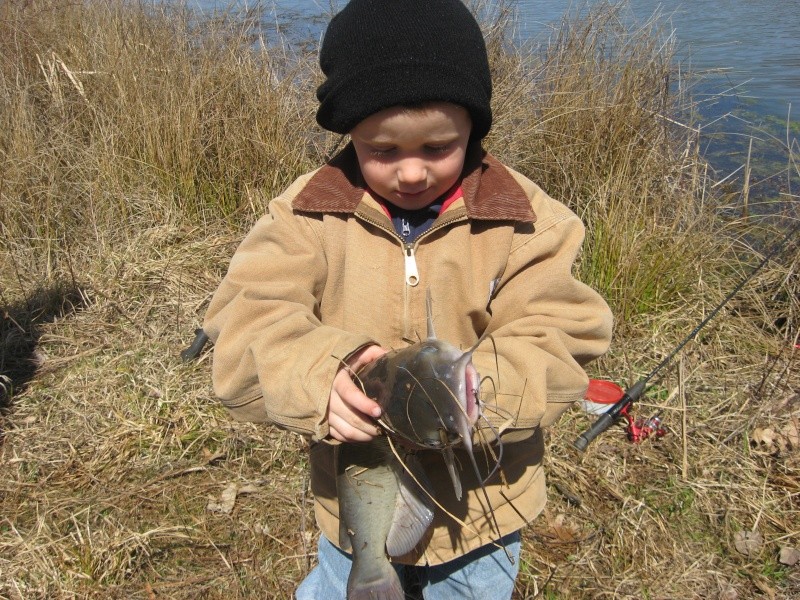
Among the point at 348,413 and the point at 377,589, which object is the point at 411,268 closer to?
the point at 348,413

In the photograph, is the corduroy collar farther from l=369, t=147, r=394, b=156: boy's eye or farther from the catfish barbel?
the catfish barbel

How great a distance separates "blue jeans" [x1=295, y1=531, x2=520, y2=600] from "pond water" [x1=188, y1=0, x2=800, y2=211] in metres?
4.48

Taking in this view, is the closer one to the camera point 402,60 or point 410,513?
point 402,60

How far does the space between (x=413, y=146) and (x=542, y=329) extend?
581 millimetres

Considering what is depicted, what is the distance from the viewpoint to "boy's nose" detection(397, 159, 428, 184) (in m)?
1.82

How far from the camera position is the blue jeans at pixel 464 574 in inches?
88.7

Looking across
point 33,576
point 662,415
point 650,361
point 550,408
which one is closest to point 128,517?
point 33,576

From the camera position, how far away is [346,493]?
192 cm

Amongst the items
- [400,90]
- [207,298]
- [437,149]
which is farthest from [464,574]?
[207,298]

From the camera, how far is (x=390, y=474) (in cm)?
190

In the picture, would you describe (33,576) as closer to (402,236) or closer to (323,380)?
(323,380)

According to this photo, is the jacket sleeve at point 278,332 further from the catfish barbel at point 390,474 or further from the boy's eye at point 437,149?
the boy's eye at point 437,149

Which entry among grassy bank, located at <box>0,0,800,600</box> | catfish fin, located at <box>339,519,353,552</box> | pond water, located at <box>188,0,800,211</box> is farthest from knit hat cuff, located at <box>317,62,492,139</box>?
pond water, located at <box>188,0,800,211</box>

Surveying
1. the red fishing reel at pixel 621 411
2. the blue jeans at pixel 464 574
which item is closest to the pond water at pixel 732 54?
the red fishing reel at pixel 621 411
